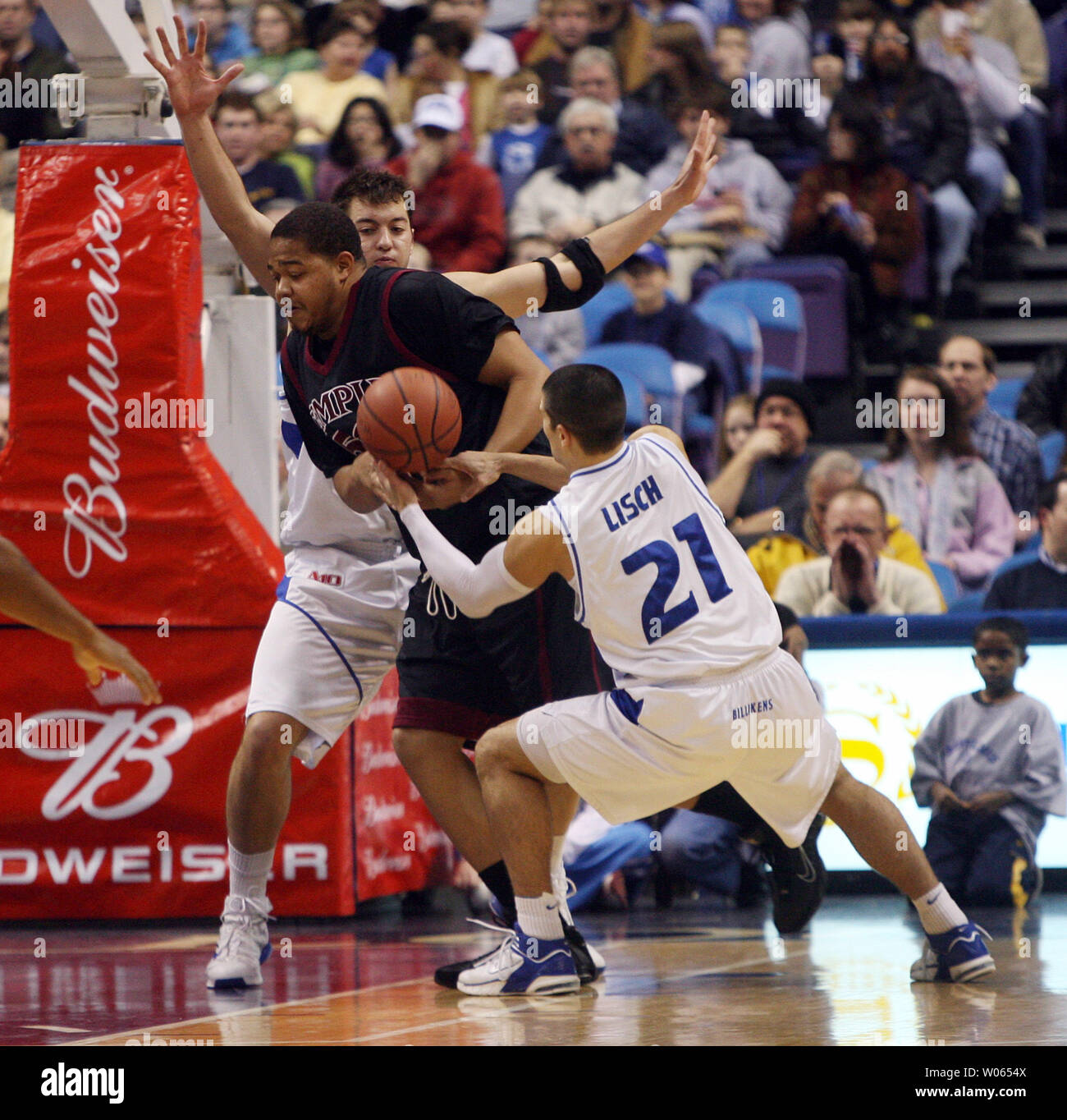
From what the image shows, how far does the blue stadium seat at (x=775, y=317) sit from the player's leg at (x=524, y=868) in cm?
582

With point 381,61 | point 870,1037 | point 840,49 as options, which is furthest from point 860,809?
point 381,61

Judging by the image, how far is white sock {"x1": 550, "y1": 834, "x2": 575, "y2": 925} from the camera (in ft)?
14.1

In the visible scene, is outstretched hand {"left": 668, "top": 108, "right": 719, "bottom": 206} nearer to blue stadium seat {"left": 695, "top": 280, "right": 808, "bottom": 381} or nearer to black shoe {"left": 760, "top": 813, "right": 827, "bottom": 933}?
black shoe {"left": 760, "top": 813, "right": 827, "bottom": 933}

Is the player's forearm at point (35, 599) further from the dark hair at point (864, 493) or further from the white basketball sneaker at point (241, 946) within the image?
the dark hair at point (864, 493)

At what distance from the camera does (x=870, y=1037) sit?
3289 mm

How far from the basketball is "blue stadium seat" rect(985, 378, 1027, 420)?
5852 millimetres

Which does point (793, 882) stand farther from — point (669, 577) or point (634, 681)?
point (669, 577)

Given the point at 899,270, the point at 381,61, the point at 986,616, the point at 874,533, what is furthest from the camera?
the point at 381,61

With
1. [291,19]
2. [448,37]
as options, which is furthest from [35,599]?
[291,19]

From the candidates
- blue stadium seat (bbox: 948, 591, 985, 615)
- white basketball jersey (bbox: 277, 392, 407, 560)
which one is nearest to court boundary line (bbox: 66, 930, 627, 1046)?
white basketball jersey (bbox: 277, 392, 407, 560)

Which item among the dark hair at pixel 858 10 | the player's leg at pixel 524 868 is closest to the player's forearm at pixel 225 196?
the player's leg at pixel 524 868

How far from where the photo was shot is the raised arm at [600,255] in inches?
175
